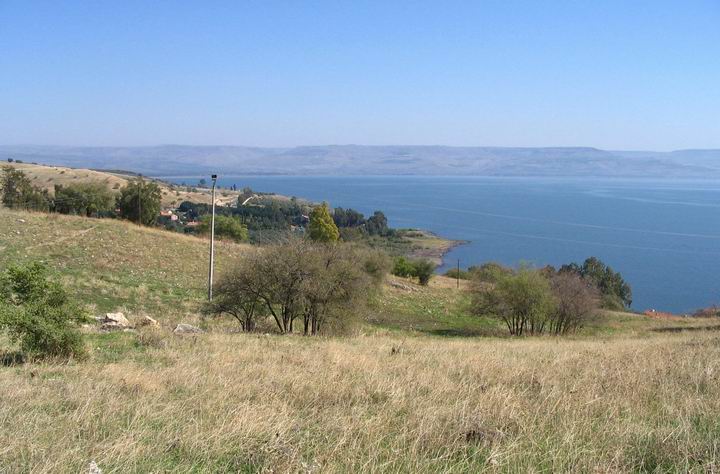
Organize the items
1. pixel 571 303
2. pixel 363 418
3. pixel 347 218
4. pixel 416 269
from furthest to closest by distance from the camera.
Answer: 1. pixel 347 218
2. pixel 416 269
3. pixel 571 303
4. pixel 363 418

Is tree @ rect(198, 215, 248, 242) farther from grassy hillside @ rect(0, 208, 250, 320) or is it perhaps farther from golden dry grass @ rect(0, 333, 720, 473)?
golden dry grass @ rect(0, 333, 720, 473)

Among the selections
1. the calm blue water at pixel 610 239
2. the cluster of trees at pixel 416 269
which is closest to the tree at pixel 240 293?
the cluster of trees at pixel 416 269

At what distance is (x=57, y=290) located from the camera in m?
10.7

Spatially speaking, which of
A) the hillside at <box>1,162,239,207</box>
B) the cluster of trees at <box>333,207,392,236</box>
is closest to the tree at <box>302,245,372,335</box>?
the hillside at <box>1,162,239,207</box>

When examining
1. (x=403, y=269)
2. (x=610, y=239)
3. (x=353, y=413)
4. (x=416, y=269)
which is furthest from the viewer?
(x=610, y=239)

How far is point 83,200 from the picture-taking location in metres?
58.2

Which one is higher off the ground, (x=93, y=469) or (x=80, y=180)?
(x=80, y=180)

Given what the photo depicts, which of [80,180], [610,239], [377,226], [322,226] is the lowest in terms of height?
[610,239]

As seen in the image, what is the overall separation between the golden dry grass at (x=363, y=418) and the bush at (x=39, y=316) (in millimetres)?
850

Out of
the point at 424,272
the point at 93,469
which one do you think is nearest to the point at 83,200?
the point at 424,272

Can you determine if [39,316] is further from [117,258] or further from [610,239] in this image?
[610,239]

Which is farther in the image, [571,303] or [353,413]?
[571,303]

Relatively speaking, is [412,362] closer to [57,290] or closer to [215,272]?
[57,290]

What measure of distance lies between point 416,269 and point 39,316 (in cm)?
5171
